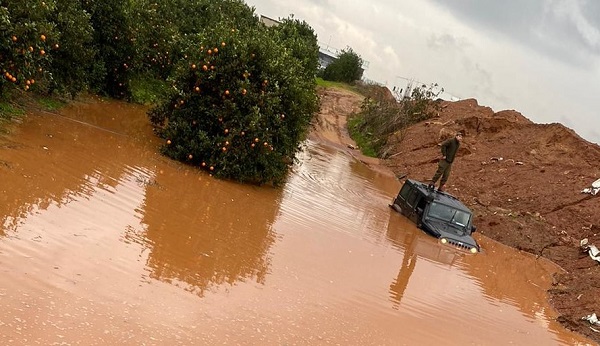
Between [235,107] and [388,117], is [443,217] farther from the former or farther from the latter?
[388,117]

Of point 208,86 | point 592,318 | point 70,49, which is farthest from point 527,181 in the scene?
point 70,49

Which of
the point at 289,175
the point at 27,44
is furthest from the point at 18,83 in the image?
the point at 289,175

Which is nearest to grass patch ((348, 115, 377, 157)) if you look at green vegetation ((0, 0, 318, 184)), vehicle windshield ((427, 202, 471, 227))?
green vegetation ((0, 0, 318, 184))

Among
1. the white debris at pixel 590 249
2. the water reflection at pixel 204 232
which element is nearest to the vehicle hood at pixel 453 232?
the white debris at pixel 590 249

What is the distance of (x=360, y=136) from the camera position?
36.1m

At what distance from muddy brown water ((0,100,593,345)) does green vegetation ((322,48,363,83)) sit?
51.6 metres

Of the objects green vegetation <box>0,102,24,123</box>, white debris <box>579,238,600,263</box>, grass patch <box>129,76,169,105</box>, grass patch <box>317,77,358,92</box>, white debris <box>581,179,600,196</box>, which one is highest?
grass patch <box>317,77,358,92</box>

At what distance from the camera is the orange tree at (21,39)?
11148mm

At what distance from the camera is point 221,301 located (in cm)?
651

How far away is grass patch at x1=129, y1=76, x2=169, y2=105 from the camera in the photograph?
2306 centimetres

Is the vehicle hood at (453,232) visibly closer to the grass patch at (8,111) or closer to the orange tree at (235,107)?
the orange tree at (235,107)

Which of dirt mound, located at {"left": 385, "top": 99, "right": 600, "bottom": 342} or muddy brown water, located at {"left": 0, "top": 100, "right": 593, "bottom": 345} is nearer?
muddy brown water, located at {"left": 0, "top": 100, "right": 593, "bottom": 345}

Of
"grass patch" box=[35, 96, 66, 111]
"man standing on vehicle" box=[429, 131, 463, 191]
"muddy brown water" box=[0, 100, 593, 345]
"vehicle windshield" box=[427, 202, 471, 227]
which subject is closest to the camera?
"muddy brown water" box=[0, 100, 593, 345]

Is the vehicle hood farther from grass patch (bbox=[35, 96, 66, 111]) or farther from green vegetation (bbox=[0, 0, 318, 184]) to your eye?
grass patch (bbox=[35, 96, 66, 111])
